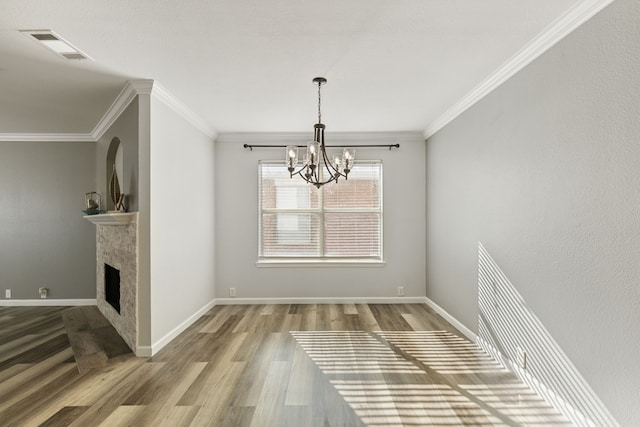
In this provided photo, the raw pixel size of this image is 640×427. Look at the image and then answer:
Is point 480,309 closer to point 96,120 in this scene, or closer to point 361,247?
point 361,247

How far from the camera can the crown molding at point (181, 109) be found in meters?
3.65

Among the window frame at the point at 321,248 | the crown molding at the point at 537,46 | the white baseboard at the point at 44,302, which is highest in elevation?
the crown molding at the point at 537,46

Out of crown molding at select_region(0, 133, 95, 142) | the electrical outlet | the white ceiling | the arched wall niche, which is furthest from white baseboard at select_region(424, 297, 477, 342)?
crown molding at select_region(0, 133, 95, 142)

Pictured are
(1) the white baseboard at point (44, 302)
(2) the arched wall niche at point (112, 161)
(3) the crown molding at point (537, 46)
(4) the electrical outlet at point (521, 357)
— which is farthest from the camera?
(1) the white baseboard at point (44, 302)

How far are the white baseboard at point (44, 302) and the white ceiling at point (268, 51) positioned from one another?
276 cm

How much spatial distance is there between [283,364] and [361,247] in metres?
2.75

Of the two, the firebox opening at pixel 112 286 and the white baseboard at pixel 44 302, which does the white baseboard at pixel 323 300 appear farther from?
the white baseboard at pixel 44 302

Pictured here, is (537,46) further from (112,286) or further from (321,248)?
(112,286)

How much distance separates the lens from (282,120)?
4.84 metres

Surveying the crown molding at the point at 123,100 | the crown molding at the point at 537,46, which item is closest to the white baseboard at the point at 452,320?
the crown molding at the point at 537,46

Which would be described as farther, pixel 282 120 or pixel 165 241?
pixel 282 120

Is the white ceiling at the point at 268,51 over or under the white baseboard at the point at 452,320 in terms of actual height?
over

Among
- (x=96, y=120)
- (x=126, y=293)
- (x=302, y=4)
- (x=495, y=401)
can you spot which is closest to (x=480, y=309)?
(x=495, y=401)

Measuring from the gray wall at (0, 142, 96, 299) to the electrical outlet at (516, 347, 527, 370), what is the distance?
223 inches
